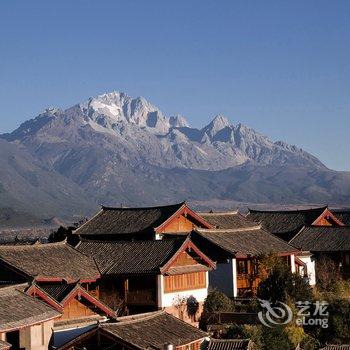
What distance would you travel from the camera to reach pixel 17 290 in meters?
33.8

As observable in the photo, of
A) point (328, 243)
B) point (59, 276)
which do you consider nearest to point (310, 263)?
point (328, 243)

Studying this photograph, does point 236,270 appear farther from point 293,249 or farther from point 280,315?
point 280,315

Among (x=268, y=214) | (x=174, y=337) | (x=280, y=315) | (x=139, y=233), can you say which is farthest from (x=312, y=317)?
(x=268, y=214)

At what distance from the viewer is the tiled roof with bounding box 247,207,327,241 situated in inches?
2489

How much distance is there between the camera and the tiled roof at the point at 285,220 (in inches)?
2489

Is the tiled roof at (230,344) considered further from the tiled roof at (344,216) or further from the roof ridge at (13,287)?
the tiled roof at (344,216)

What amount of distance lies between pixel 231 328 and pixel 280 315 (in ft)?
7.32

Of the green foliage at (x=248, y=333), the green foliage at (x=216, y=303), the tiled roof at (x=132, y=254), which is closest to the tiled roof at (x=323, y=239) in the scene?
the green foliage at (x=216, y=303)

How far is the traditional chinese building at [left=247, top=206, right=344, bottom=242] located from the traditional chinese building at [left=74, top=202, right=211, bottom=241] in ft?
34.9

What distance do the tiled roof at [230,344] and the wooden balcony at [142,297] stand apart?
717 centimetres

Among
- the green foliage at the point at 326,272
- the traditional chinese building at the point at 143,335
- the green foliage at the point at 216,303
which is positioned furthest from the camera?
the green foliage at the point at 326,272

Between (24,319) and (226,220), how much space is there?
2852cm

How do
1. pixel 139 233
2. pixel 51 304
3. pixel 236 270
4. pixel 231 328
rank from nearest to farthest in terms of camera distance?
pixel 51 304 < pixel 231 328 < pixel 236 270 < pixel 139 233

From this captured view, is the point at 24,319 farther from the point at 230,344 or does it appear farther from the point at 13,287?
the point at 230,344
